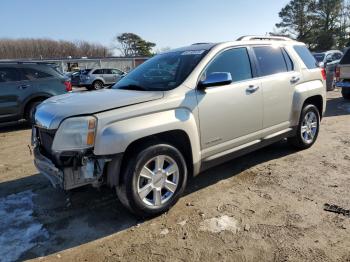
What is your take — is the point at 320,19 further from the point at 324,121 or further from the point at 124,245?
the point at 124,245

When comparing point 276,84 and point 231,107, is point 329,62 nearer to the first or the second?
point 276,84

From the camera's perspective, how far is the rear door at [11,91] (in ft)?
28.3

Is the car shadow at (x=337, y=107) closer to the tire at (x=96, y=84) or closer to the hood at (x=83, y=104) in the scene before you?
the hood at (x=83, y=104)

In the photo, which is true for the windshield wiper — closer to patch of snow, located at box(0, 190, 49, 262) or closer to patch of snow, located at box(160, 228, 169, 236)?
patch of snow, located at box(160, 228, 169, 236)

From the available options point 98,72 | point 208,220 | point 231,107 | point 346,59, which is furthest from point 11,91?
point 98,72

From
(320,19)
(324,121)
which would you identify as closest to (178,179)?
(324,121)

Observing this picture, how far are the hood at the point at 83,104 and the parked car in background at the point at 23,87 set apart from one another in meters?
5.44

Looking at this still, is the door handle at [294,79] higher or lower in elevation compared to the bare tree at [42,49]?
lower

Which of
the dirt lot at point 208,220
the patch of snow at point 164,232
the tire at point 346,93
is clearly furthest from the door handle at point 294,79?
the tire at point 346,93

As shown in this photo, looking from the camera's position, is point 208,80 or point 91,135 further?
point 208,80

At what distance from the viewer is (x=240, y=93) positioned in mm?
4379

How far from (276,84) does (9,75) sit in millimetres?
6974

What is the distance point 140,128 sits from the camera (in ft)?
11.1

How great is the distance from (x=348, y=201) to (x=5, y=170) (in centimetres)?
509
